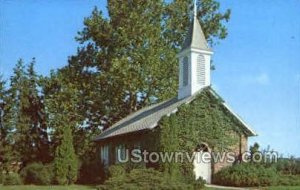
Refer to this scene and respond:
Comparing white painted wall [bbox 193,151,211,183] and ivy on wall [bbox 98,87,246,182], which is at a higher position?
ivy on wall [bbox 98,87,246,182]

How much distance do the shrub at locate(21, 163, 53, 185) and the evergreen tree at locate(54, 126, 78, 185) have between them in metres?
0.51

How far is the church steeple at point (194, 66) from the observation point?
31750 mm

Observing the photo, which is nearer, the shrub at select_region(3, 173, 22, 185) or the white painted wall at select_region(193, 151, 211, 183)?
the white painted wall at select_region(193, 151, 211, 183)

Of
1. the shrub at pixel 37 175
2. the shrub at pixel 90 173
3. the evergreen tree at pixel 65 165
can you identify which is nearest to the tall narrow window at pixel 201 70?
the shrub at pixel 90 173

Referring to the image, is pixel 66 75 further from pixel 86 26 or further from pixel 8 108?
pixel 8 108

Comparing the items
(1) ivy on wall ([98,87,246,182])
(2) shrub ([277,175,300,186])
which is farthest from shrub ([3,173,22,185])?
(2) shrub ([277,175,300,186])

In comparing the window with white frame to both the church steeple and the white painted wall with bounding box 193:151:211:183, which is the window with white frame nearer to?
the church steeple

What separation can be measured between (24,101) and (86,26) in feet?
37.2

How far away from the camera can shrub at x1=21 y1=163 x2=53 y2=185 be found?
3180 centimetres

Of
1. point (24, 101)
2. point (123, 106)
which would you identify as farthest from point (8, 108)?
point (123, 106)

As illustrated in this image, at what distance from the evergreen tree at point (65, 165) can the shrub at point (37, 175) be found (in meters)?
0.51

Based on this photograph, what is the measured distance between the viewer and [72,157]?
32906 mm

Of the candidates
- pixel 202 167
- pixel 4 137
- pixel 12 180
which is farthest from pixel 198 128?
pixel 4 137

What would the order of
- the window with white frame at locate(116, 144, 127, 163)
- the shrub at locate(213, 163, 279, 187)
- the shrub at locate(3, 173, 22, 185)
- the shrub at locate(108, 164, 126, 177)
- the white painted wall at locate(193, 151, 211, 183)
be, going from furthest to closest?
1. the window with white frame at locate(116, 144, 127, 163)
2. the shrub at locate(3, 173, 22, 185)
3. the white painted wall at locate(193, 151, 211, 183)
4. the shrub at locate(108, 164, 126, 177)
5. the shrub at locate(213, 163, 279, 187)
